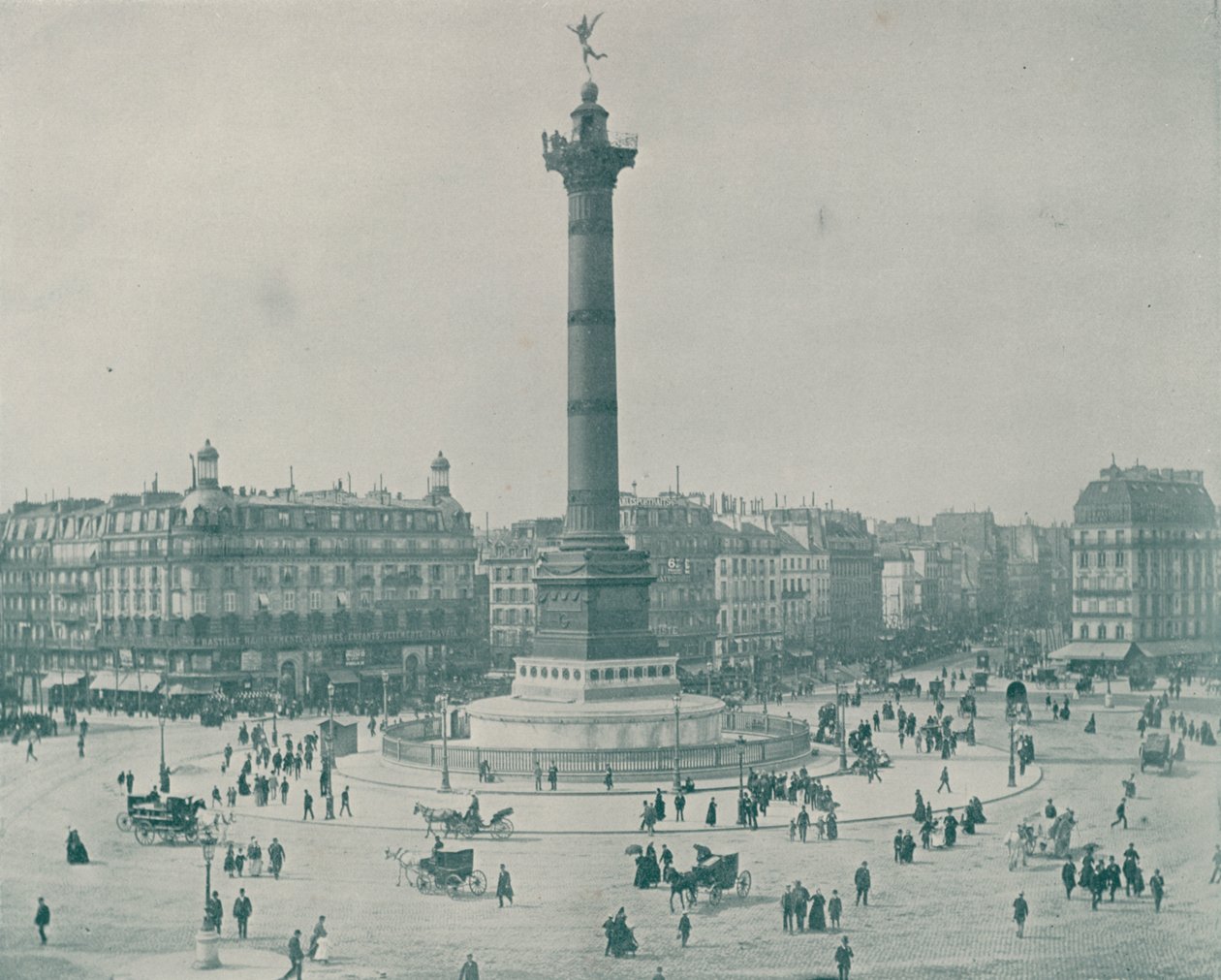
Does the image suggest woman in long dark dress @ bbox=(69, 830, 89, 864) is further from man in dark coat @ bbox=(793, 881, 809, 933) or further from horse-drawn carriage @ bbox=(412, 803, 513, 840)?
man in dark coat @ bbox=(793, 881, 809, 933)

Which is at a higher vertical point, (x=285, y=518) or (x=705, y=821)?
(x=285, y=518)

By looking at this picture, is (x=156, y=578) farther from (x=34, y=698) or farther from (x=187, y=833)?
(x=187, y=833)

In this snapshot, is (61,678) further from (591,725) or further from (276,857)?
(276,857)

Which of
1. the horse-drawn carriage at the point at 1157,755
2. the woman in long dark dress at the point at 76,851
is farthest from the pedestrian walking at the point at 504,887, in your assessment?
the horse-drawn carriage at the point at 1157,755

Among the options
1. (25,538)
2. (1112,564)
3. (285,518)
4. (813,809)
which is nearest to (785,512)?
(1112,564)

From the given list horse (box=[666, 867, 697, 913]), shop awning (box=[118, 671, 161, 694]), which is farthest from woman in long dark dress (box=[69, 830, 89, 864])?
shop awning (box=[118, 671, 161, 694])

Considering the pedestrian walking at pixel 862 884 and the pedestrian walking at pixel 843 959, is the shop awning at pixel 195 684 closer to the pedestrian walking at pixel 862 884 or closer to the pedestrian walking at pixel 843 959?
the pedestrian walking at pixel 862 884
